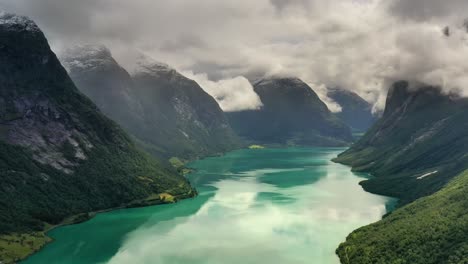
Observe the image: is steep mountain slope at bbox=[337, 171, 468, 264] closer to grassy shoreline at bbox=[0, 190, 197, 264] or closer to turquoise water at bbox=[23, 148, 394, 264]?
turquoise water at bbox=[23, 148, 394, 264]

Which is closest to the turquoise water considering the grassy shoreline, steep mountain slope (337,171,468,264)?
the grassy shoreline

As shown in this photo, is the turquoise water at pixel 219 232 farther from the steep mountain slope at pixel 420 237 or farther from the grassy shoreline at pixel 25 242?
the steep mountain slope at pixel 420 237

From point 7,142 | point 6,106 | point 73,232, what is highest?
point 6,106

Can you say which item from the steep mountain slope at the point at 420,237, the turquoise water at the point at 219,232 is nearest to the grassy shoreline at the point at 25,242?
the turquoise water at the point at 219,232

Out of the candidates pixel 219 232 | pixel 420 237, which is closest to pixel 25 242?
pixel 219 232

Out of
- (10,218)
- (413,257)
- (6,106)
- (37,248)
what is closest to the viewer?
(413,257)

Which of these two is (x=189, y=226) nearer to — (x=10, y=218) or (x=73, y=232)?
(x=73, y=232)

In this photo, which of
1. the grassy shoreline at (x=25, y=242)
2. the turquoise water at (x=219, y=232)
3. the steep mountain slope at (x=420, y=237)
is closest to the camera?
the steep mountain slope at (x=420, y=237)

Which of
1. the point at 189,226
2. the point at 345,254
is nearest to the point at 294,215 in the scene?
the point at 189,226

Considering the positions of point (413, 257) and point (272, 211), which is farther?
point (272, 211)
